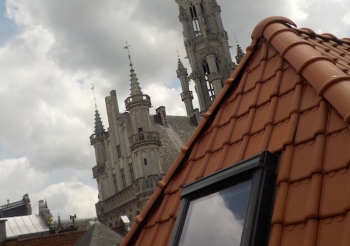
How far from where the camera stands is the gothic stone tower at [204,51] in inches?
1976

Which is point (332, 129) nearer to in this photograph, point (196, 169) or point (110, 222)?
point (196, 169)

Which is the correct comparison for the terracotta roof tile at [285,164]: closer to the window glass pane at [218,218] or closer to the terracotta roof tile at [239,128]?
the window glass pane at [218,218]

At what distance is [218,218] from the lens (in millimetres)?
2850

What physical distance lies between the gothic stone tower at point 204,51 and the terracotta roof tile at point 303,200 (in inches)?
1796

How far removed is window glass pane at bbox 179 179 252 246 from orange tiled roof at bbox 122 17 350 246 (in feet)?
0.86

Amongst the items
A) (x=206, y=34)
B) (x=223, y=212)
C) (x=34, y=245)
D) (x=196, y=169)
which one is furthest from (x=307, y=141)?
(x=206, y=34)

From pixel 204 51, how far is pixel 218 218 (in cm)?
5046

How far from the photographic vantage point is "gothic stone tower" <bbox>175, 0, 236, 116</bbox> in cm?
5019

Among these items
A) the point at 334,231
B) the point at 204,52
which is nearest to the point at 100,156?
the point at 204,52

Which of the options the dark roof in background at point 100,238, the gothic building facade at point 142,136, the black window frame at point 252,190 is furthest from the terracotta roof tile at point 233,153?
the gothic building facade at point 142,136

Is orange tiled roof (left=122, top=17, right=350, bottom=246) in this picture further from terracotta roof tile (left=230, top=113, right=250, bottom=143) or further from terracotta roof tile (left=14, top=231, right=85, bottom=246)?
terracotta roof tile (left=14, top=231, right=85, bottom=246)

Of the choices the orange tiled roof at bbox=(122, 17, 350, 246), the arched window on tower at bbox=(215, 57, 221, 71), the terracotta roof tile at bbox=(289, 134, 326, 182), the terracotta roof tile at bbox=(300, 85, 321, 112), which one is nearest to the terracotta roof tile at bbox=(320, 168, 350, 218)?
the orange tiled roof at bbox=(122, 17, 350, 246)

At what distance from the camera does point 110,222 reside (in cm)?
3656

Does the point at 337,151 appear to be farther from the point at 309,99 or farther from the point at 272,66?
the point at 272,66
